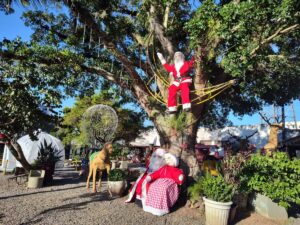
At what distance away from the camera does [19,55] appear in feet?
25.1

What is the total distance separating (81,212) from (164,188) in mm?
2082

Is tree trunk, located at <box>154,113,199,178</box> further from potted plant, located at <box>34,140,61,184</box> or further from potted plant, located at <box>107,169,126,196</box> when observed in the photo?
potted plant, located at <box>34,140,61,184</box>

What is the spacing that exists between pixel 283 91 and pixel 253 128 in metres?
15.8

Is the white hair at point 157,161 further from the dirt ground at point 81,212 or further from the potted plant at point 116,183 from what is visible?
the dirt ground at point 81,212

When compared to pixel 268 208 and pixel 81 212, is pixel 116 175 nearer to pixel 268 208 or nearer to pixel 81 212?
pixel 81 212

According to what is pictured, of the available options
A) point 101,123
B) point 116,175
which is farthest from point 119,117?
point 116,175

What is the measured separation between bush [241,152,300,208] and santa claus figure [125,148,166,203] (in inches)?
91.4

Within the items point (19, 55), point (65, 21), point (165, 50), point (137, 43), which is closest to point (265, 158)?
point (165, 50)

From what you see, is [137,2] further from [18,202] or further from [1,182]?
[1,182]

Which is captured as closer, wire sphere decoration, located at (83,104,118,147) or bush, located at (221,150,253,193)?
bush, located at (221,150,253,193)

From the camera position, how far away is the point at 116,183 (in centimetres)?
821

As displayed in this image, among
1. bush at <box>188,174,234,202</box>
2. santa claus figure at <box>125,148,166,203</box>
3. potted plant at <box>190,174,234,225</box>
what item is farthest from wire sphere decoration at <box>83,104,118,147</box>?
potted plant at <box>190,174,234,225</box>

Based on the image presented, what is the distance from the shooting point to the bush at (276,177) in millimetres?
6516

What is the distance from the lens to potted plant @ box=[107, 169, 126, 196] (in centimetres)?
821
